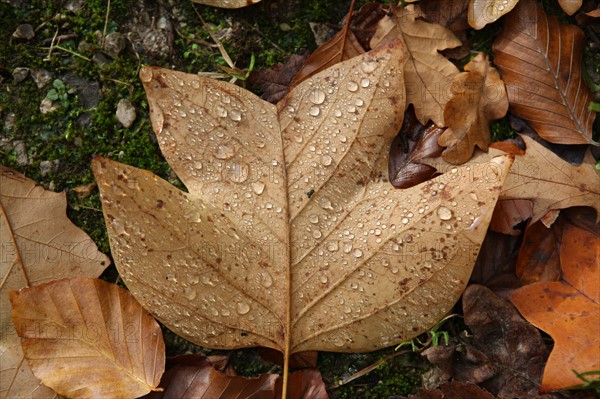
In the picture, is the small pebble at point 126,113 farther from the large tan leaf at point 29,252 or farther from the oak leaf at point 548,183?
the oak leaf at point 548,183

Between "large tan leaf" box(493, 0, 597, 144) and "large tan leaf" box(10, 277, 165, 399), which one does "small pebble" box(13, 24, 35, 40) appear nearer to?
"large tan leaf" box(10, 277, 165, 399)

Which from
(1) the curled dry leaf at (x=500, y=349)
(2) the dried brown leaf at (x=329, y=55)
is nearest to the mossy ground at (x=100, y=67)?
(2) the dried brown leaf at (x=329, y=55)

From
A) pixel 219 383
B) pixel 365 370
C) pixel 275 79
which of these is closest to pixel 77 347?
pixel 219 383

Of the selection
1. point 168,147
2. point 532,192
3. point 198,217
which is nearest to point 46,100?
point 168,147

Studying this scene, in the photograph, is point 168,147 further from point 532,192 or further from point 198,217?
point 532,192

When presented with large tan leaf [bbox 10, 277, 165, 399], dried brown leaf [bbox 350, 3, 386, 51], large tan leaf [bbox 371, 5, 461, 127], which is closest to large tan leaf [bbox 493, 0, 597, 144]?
large tan leaf [bbox 371, 5, 461, 127]
